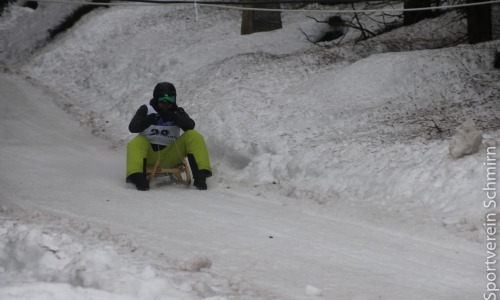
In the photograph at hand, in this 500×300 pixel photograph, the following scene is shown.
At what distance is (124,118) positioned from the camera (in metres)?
11.1

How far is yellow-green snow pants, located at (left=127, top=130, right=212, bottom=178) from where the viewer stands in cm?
724

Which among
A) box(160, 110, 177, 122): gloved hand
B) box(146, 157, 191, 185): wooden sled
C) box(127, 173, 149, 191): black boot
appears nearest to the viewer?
box(127, 173, 149, 191): black boot

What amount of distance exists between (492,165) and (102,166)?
5061mm

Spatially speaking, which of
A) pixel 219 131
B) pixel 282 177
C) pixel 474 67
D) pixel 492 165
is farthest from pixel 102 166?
pixel 474 67

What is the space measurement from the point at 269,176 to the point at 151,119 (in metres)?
1.60

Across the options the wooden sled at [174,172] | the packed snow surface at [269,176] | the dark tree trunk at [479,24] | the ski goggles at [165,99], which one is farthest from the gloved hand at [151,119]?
the dark tree trunk at [479,24]

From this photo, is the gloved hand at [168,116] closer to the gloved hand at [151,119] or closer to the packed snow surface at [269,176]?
the gloved hand at [151,119]

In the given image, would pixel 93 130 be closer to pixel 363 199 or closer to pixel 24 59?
pixel 363 199

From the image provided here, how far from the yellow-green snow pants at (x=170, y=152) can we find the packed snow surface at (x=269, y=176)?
296 millimetres

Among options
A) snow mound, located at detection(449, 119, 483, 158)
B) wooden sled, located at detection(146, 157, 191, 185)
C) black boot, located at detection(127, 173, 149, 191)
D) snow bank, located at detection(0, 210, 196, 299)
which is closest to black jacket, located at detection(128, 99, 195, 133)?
wooden sled, located at detection(146, 157, 191, 185)

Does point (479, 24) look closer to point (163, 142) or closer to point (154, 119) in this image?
point (163, 142)

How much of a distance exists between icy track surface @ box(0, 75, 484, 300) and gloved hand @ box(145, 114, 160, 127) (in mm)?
816

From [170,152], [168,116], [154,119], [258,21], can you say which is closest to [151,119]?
[154,119]

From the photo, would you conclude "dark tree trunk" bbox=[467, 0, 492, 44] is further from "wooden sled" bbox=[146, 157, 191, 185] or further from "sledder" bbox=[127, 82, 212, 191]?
"wooden sled" bbox=[146, 157, 191, 185]
